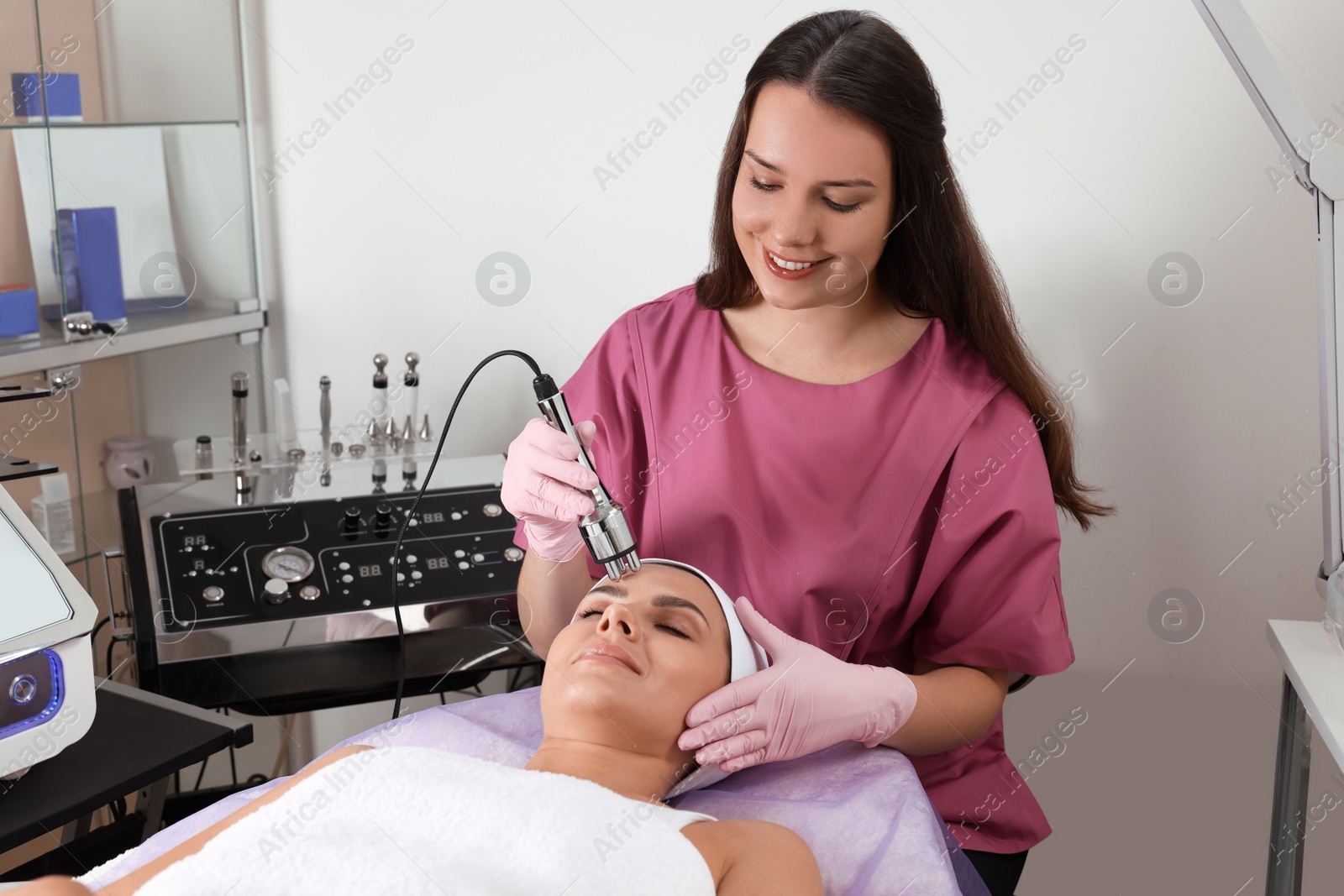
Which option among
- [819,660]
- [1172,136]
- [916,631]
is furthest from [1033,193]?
[819,660]

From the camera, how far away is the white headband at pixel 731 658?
3.54ft

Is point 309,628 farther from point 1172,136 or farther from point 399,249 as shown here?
point 1172,136

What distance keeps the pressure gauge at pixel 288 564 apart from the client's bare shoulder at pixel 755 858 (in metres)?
0.72

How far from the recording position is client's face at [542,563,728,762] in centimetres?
104

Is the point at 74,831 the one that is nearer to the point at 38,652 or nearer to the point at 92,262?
the point at 38,652

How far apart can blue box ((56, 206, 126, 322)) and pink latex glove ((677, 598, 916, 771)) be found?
1.31m

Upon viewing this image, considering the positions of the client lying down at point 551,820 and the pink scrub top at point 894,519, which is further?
the pink scrub top at point 894,519

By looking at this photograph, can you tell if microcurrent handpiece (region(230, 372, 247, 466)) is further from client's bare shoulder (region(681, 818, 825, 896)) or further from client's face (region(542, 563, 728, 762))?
client's bare shoulder (region(681, 818, 825, 896))

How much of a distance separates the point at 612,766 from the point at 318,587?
57cm

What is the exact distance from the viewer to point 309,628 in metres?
1.36

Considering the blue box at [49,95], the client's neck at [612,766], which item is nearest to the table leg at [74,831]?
the client's neck at [612,766]

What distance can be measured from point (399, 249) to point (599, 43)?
1.70 ft

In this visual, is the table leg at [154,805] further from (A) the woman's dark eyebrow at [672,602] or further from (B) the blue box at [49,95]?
(B) the blue box at [49,95]

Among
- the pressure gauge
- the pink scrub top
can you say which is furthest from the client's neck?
the pressure gauge
